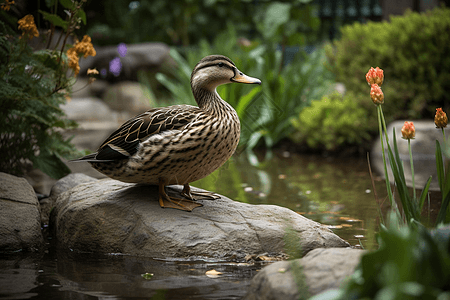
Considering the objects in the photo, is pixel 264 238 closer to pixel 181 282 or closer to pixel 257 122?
pixel 181 282

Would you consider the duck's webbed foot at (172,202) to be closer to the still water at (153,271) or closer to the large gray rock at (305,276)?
the still water at (153,271)

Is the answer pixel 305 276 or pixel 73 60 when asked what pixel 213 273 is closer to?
pixel 305 276

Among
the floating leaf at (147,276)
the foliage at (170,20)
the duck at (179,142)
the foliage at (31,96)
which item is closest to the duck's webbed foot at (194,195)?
the duck at (179,142)

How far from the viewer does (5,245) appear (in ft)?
12.0

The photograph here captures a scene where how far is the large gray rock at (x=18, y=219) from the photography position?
368cm

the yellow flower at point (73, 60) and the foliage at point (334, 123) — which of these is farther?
the foliage at point (334, 123)

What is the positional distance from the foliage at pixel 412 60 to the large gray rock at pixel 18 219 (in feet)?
21.4

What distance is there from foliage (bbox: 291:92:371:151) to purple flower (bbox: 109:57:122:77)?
6630mm

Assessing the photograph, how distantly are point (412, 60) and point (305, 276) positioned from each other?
7.04 m

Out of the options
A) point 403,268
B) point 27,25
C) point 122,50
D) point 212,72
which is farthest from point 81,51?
point 122,50

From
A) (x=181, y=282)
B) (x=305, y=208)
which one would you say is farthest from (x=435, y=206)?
(x=181, y=282)

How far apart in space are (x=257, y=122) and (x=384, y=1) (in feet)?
15.2

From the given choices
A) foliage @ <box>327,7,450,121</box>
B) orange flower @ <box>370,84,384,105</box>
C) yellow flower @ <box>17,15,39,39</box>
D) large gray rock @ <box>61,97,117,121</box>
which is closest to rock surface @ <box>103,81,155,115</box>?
large gray rock @ <box>61,97,117,121</box>

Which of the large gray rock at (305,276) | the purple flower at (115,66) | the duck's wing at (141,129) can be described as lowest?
the large gray rock at (305,276)
